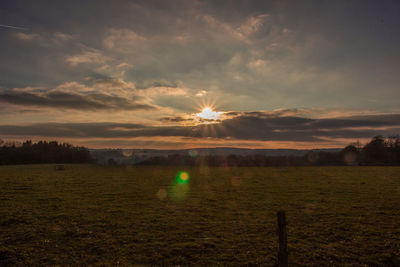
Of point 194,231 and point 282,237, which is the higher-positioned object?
point 282,237

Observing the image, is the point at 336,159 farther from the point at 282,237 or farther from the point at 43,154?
the point at 43,154

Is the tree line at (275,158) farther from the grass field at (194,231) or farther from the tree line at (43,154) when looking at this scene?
the grass field at (194,231)

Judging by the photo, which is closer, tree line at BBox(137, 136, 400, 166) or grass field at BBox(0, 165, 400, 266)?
grass field at BBox(0, 165, 400, 266)

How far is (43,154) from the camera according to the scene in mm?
129500

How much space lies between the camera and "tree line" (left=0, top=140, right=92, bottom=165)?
118887 millimetres

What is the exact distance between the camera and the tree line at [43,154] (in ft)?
390

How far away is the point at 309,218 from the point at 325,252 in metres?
6.80

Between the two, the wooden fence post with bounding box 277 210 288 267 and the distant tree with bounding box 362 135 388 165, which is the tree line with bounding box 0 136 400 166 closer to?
the distant tree with bounding box 362 135 388 165

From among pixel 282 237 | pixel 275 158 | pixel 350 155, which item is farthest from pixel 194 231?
pixel 350 155

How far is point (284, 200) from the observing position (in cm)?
2695

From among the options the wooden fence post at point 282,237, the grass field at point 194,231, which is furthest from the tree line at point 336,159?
the wooden fence post at point 282,237

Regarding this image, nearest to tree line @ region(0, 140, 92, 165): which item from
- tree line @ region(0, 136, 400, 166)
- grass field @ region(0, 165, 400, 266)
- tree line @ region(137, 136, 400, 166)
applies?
tree line @ region(0, 136, 400, 166)

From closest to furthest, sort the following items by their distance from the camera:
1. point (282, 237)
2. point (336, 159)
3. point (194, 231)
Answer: point (282, 237)
point (194, 231)
point (336, 159)

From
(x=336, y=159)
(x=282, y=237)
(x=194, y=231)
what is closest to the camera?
(x=282, y=237)
